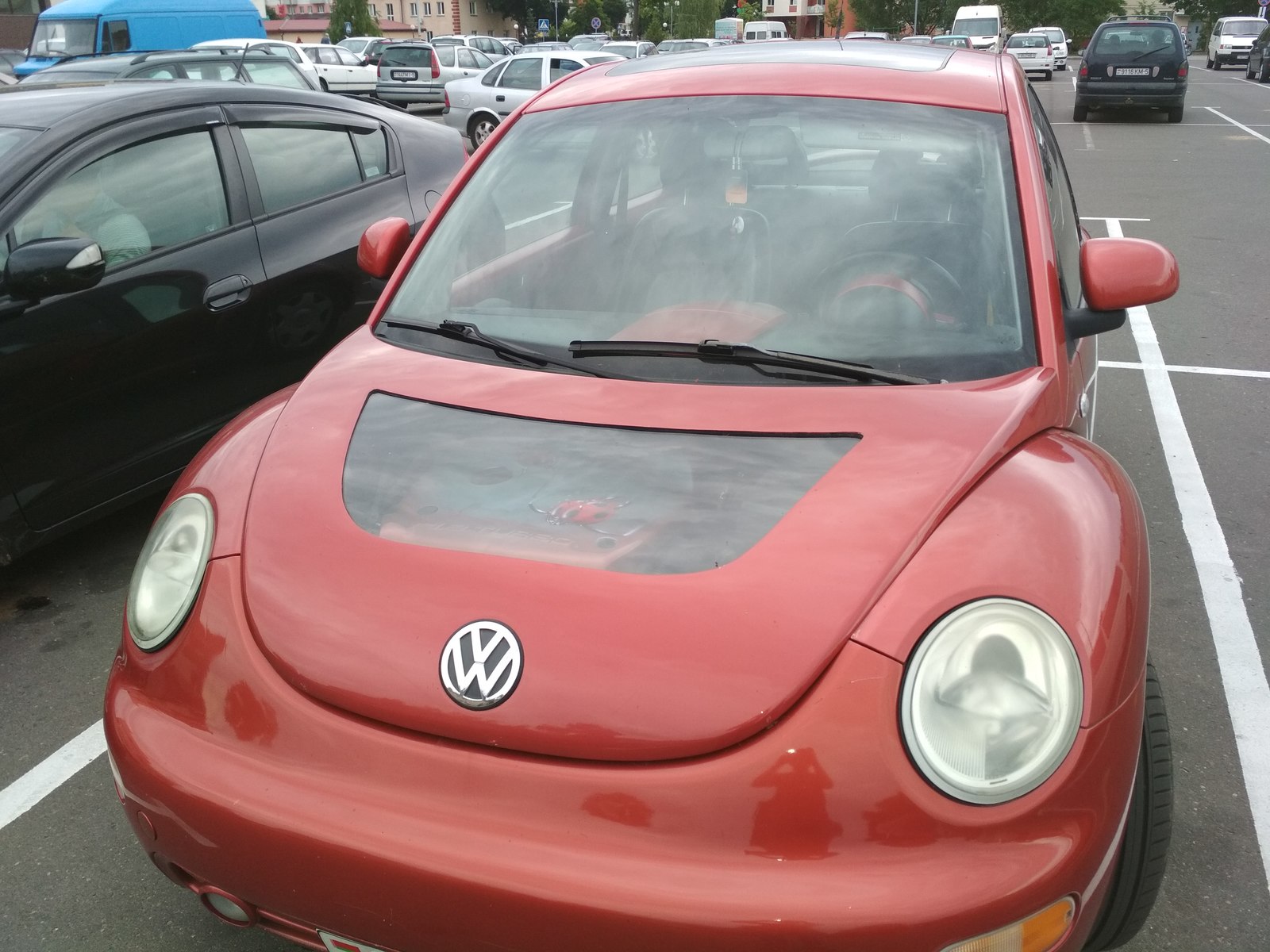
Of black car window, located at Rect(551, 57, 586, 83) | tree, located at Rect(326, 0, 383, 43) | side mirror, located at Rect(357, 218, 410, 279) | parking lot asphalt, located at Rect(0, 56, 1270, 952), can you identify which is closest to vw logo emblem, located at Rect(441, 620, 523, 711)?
parking lot asphalt, located at Rect(0, 56, 1270, 952)

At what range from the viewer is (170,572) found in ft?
6.71

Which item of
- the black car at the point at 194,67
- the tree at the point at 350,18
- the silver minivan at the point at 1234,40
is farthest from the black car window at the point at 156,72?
the tree at the point at 350,18

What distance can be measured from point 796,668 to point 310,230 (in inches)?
138

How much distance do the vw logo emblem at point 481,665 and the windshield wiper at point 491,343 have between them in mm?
733

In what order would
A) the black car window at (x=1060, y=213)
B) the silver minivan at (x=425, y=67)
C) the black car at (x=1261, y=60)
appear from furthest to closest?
the black car at (x=1261, y=60), the silver minivan at (x=425, y=67), the black car window at (x=1060, y=213)

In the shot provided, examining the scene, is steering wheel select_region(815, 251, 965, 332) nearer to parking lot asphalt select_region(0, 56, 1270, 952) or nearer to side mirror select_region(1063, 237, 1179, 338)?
side mirror select_region(1063, 237, 1179, 338)

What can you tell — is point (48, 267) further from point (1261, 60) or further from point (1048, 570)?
point (1261, 60)

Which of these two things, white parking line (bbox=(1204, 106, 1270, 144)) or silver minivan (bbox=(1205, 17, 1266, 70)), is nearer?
white parking line (bbox=(1204, 106, 1270, 144))

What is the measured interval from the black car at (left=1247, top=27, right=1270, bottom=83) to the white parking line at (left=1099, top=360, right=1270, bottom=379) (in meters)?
34.2

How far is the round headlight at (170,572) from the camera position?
197cm

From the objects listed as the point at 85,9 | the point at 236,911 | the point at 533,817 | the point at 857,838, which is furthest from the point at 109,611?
the point at 85,9

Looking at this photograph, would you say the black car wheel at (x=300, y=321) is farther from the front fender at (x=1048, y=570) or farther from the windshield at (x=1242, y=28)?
the windshield at (x=1242, y=28)

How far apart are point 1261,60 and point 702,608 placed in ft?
133

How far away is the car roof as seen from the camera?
276cm
